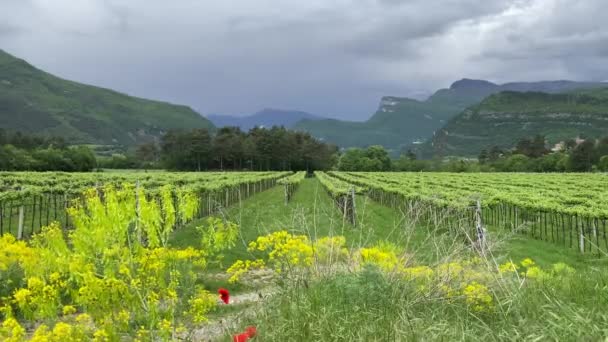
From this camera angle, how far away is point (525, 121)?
17262 centimetres

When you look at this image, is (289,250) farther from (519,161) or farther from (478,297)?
(519,161)

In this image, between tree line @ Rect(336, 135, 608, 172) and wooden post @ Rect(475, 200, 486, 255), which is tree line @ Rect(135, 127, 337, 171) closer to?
tree line @ Rect(336, 135, 608, 172)

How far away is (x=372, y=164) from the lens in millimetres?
97312

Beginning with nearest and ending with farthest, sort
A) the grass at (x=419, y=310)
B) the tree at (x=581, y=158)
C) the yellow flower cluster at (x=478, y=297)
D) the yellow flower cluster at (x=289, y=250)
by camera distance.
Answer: the grass at (x=419, y=310), the yellow flower cluster at (x=478, y=297), the yellow flower cluster at (x=289, y=250), the tree at (x=581, y=158)

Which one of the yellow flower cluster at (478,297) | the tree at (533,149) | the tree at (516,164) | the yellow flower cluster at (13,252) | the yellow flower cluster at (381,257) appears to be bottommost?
the tree at (516,164)

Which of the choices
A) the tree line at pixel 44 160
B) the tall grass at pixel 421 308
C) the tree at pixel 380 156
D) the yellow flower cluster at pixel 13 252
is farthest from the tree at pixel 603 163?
the yellow flower cluster at pixel 13 252

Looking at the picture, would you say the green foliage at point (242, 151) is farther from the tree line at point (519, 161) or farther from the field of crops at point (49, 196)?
the field of crops at point (49, 196)

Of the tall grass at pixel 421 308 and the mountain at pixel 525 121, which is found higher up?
the mountain at pixel 525 121

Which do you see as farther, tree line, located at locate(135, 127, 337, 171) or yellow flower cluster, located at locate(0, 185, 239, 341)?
tree line, located at locate(135, 127, 337, 171)

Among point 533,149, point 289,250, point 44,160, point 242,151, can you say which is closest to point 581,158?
point 533,149

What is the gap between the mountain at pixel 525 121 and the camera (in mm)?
158500

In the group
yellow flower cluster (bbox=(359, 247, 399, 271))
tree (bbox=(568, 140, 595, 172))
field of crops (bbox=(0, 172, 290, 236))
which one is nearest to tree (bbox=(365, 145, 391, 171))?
tree (bbox=(568, 140, 595, 172))

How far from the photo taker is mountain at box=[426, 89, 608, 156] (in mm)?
158500

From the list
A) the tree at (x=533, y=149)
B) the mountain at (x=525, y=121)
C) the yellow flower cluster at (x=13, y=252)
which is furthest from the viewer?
the mountain at (x=525, y=121)
